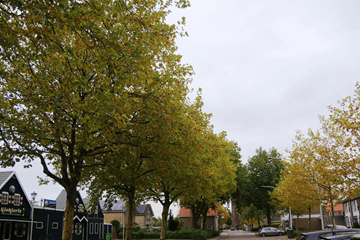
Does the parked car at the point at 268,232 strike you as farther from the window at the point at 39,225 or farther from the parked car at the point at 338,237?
the parked car at the point at 338,237

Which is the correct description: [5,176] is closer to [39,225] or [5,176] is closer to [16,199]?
[16,199]

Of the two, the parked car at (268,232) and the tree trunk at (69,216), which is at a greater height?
the tree trunk at (69,216)

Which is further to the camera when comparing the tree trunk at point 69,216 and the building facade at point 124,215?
the building facade at point 124,215

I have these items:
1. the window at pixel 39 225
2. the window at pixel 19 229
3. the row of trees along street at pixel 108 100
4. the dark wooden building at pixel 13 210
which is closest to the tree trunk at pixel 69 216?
the row of trees along street at pixel 108 100

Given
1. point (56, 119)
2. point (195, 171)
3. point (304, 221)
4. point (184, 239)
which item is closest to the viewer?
point (56, 119)

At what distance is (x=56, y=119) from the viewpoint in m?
13.3

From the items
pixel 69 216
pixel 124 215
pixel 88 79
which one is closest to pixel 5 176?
pixel 69 216

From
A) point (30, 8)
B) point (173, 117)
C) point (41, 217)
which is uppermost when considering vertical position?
point (30, 8)

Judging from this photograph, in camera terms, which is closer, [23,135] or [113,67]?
[113,67]

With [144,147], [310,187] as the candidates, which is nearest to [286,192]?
[310,187]

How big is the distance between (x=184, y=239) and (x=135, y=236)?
543 inches

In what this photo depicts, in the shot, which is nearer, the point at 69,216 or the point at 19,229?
the point at 69,216

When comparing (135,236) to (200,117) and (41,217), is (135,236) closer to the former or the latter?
(41,217)

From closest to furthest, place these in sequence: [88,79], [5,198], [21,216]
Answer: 1. [88,79]
2. [5,198]
3. [21,216]
